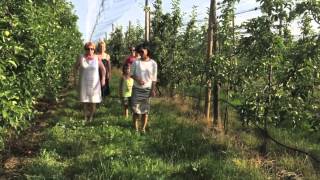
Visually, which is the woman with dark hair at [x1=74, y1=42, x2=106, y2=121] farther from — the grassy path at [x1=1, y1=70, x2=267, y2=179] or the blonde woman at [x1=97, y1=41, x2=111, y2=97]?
the blonde woman at [x1=97, y1=41, x2=111, y2=97]

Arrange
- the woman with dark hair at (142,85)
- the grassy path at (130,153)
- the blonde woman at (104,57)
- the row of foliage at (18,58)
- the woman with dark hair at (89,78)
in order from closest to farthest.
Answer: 1. the row of foliage at (18,58)
2. the grassy path at (130,153)
3. the woman with dark hair at (142,85)
4. the woman with dark hair at (89,78)
5. the blonde woman at (104,57)

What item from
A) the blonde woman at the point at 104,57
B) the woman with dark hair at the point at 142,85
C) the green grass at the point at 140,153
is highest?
the blonde woman at the point at 104,57

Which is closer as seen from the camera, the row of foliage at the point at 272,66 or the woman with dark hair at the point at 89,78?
the row of foliage at the point at 272,66

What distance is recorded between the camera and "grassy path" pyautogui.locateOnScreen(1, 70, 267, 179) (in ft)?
23.9

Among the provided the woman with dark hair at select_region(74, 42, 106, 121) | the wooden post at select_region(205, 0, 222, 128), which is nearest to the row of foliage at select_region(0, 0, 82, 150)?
the woman with dark hair at select_region(74, 42, 106, 121)

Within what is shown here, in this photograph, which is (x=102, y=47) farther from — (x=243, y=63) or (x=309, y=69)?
(x=309, y=69)

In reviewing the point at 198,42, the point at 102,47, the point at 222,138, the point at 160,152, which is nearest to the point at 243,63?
the point at 222,138

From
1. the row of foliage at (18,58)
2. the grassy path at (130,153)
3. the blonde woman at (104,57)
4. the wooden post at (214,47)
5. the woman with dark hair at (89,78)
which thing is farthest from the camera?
the blonde woman at (104,57)

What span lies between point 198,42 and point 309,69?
32.1 ft

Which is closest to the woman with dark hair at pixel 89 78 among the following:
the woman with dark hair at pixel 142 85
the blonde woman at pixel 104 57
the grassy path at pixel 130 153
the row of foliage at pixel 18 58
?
the grassy path at pixel 130 153

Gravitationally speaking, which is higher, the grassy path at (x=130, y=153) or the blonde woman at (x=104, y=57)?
the blonde woman at (x=104, y=57)

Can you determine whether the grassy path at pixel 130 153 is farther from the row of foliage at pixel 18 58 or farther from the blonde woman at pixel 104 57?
the blonde woman at pixel 104 57

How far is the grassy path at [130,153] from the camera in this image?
730cm

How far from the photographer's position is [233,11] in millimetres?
11586
